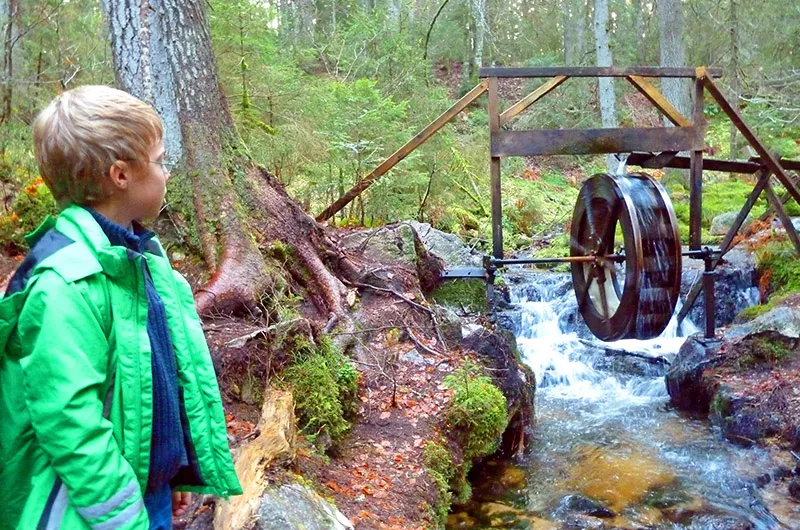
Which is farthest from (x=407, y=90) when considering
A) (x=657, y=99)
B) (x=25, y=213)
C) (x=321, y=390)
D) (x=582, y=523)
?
(x=321, y=390)

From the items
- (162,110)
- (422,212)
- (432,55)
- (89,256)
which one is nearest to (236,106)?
(162,110)

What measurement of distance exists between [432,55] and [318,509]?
23.4 m

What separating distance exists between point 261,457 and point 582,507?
10.5ft

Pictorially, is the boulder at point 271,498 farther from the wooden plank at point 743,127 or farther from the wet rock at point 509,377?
the wooden plank at point 743,127

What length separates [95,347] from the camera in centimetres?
149

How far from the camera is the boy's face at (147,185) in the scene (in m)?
1.66

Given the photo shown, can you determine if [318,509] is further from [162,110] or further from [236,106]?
[236,106]

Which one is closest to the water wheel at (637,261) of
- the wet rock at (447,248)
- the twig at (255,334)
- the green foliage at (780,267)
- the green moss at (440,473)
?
the green moss at (440,473)

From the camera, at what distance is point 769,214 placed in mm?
11070

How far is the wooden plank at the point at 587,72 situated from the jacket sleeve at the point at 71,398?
467 cm

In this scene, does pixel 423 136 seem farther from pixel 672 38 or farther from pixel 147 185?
pixel 672 38

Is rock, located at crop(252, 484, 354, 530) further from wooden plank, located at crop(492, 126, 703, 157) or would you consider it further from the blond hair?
wooden plank, located at crop(492, 126, 703, 157)

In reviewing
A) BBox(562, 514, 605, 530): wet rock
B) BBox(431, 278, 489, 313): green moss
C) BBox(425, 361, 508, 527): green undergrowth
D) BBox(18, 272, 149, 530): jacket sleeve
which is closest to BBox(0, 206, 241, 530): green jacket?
BBox(18, 272, 149, 530): jacket sleeve

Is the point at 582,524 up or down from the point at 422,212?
down
